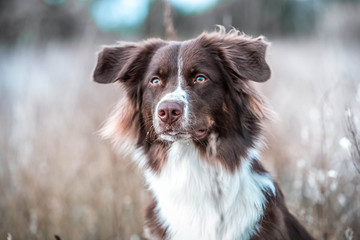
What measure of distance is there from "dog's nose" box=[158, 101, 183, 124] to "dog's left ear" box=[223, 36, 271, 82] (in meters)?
0.55

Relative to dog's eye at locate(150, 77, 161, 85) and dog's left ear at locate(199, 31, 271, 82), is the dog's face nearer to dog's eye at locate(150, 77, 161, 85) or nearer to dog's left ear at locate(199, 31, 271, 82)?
dog's eye at locate(150, 77, 161, 85)

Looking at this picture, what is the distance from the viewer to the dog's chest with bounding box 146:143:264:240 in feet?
10.3

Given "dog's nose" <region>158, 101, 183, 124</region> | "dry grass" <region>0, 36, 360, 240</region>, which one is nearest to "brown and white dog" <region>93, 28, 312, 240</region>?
"dog's nose" <region>158, 101, 183, 124</region>

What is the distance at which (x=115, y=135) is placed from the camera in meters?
3.86

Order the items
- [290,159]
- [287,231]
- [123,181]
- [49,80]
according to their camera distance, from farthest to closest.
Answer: [49,80] → [290,159] → [123,181] → [287,231]

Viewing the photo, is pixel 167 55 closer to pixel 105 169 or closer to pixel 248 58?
pixel 248 58

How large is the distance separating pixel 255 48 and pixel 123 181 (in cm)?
270

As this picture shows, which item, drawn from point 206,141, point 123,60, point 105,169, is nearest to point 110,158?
point 105,169

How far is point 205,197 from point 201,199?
0.03 m

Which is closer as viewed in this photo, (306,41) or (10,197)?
(10,197)

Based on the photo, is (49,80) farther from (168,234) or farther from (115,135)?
(168,234)

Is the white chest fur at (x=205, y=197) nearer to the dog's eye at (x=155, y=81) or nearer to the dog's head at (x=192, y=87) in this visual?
the dog's head at (x=192, y=87)

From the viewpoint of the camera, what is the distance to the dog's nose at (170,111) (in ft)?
9.84

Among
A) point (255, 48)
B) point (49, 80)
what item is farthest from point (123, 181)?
point (49, 80)
